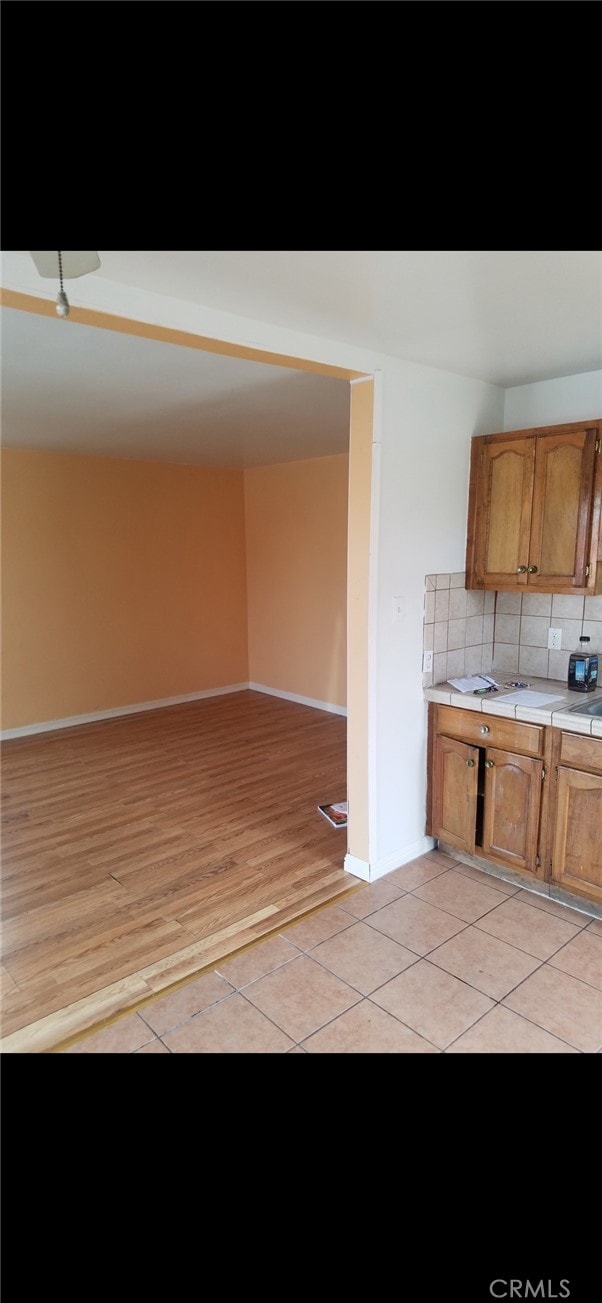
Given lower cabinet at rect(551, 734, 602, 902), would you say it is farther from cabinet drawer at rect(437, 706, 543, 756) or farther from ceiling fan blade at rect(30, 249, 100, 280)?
ceiling fan blade at rect(30, 249, 100, 280)

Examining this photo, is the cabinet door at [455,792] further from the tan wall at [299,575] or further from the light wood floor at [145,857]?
the tan wall at [299,575]

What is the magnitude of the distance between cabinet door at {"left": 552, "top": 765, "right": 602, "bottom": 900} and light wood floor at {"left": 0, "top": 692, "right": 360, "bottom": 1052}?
2.97ft

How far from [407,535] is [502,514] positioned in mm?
505

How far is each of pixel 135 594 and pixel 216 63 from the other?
5181mm

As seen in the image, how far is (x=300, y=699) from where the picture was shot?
6199 mm

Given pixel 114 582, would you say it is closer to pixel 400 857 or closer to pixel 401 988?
pixel 400 857

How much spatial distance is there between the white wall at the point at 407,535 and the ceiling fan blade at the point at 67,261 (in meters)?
1.11

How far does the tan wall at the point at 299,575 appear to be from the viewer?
5547 mm

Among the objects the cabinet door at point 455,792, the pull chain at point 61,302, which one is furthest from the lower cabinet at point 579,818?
the pull chain at point 61,302
